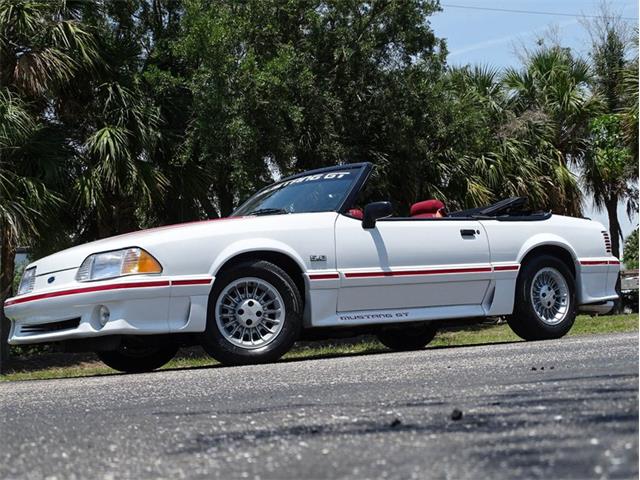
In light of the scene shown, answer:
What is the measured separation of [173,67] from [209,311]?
12501mm

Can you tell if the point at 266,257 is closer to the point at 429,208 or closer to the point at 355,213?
the point at 355,213

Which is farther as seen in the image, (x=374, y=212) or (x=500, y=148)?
(x=500, y=148)

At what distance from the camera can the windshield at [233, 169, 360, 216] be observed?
7824 mm

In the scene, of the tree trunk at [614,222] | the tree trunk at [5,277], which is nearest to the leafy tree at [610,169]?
the tree trunk at [614,222]

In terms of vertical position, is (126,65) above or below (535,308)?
above

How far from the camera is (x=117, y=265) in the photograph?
6926mm

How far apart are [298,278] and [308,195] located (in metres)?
0.80

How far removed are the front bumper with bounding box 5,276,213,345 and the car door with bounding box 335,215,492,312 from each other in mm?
1146

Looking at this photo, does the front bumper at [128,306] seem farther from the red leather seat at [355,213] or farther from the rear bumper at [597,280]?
the rear bumper at [597,280]

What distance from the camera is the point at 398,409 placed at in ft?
12.6

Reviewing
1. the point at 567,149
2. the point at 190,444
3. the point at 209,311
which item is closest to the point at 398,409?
the point at 190,444

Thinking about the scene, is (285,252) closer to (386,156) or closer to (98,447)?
(98,447)

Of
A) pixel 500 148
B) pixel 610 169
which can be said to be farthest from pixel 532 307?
pixel 610 169

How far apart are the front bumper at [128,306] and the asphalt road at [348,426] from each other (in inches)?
45.9
